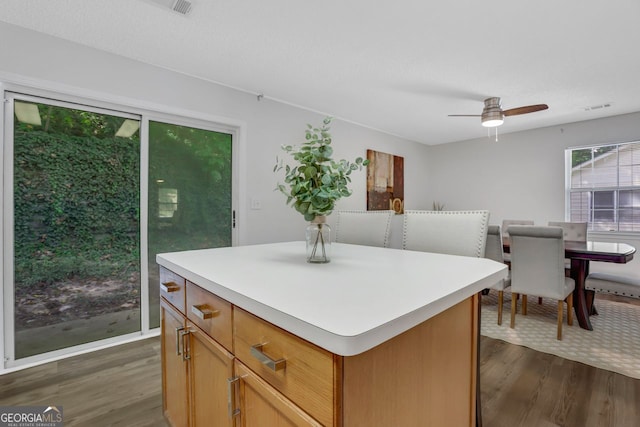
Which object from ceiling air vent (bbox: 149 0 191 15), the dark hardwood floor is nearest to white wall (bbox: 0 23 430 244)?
ceiling air vent (bbox: 149 0 191 15)

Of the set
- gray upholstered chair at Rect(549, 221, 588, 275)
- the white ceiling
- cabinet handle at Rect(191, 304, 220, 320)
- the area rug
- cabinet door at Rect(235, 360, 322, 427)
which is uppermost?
the white ceiling

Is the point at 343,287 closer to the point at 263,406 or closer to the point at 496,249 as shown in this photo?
the point at 263,406

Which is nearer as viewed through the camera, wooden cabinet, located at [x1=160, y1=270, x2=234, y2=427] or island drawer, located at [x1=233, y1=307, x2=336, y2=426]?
island drawer, located at [x1=233, y1=307, x2=336, y2=426]

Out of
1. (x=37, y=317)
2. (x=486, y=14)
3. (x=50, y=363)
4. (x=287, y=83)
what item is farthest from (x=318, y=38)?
(x=50, y=363)

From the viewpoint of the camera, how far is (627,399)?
1691mm

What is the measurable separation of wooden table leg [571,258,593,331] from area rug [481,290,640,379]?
0.25ft

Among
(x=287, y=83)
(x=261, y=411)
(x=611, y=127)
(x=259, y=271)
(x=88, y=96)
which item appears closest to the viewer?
(x=261, y=411)

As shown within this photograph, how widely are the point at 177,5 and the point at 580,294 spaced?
156 inches

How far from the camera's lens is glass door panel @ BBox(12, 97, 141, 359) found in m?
2.13

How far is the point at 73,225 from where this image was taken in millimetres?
2303

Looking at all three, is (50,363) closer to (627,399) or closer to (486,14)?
(627,399)

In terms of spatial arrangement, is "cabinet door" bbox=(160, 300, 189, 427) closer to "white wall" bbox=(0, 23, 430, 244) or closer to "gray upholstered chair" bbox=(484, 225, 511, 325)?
"white wall" bbox=(0, 23, 430, 244)

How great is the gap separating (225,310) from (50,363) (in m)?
2.24

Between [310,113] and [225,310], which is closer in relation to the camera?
[225,310]
